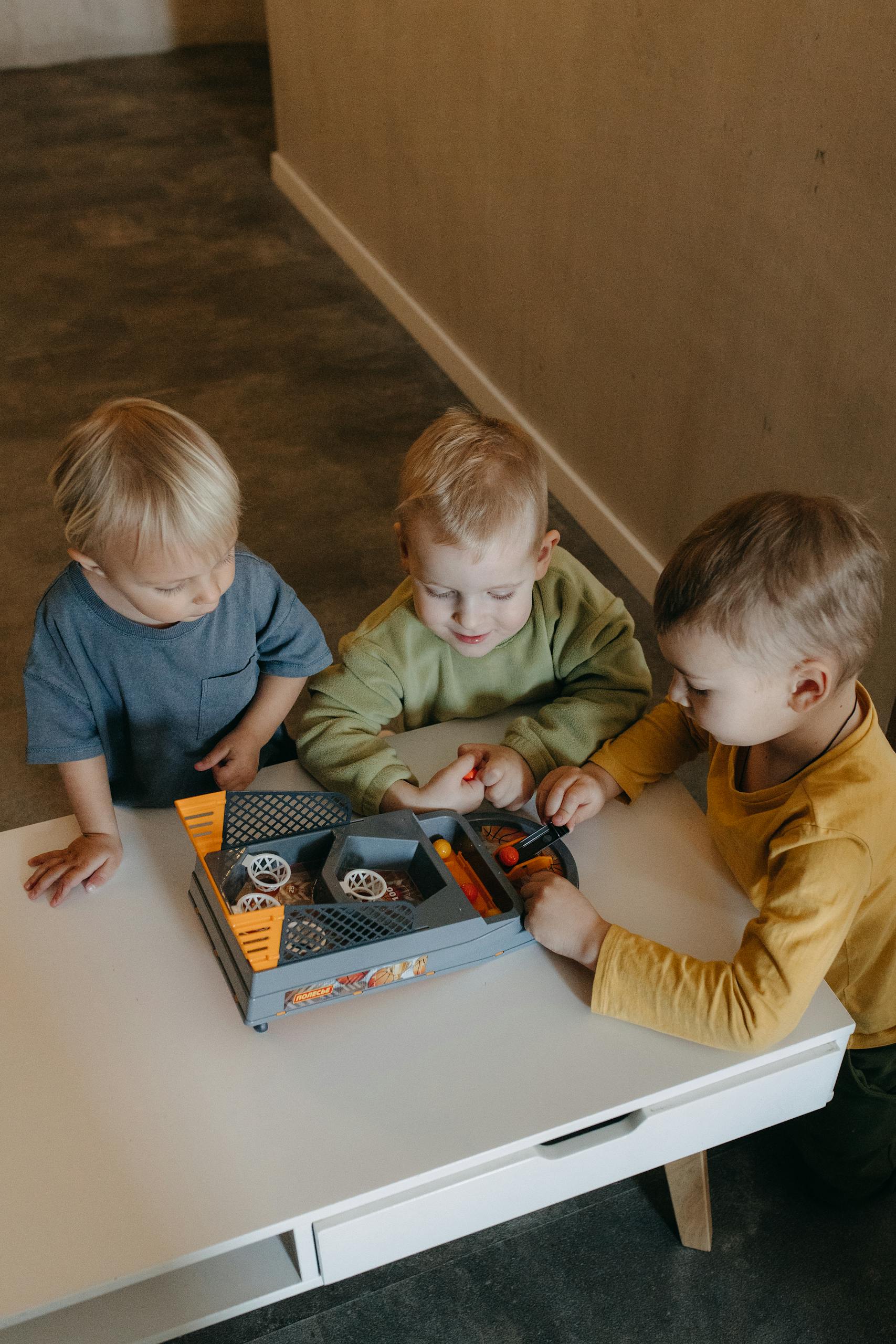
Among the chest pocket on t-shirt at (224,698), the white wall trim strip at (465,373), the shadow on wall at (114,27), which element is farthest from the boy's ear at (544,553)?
the shadow on wall at (114,27)

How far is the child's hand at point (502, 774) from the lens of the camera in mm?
1126

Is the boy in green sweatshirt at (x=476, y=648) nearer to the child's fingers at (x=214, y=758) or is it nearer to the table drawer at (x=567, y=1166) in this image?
the child's fingers at (x=214, y=758)

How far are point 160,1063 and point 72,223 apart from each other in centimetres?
394

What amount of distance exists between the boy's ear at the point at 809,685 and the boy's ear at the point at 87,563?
2.07ft

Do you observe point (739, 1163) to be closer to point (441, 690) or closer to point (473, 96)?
point (441, 690)

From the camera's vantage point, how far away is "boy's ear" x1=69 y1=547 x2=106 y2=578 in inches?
41.6

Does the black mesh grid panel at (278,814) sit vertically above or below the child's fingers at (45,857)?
above

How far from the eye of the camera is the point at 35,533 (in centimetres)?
266

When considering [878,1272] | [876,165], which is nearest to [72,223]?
[876,165]

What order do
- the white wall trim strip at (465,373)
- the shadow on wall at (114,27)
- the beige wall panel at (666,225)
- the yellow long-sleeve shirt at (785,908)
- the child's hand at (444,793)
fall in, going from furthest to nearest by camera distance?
the shadow on wall at (114,27) < the white wall trim strip at (465,373) < the beige wall panel at (666,225) < the child's hand at (444,793) < the yellow long-sleeve shirt at (785,908)

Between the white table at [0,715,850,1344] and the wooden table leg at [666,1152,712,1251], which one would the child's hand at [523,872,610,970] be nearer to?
the white table at [0,715,850,1344]

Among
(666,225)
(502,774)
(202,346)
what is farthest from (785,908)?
(202,346)

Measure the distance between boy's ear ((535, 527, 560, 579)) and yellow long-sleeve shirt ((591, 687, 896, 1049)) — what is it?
0.27 metres

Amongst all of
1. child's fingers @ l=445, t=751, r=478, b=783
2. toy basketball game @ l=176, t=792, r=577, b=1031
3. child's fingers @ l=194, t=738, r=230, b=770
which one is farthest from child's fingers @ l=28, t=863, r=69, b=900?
child's fingers @ l=445, t=751, r=478, b=783
